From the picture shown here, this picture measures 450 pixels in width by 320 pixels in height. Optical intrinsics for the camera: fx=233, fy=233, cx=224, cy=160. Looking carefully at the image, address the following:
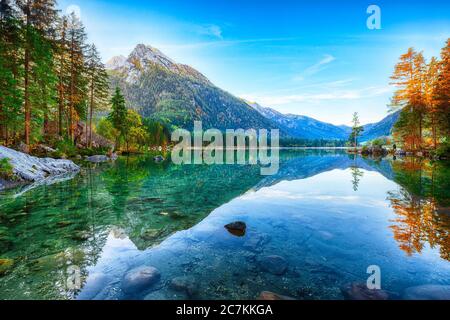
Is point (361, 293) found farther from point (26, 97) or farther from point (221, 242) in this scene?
point (26, 97)

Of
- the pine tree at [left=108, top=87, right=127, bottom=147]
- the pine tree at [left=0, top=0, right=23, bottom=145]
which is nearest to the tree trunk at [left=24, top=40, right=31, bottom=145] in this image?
the pine tree at [left=0, top=0, right=23, bottom=145]

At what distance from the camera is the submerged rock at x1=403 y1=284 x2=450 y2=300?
448 centimetres

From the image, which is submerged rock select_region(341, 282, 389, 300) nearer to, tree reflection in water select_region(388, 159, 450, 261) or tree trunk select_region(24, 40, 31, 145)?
tree reflection in water select_region(388, 159, 450, 261)

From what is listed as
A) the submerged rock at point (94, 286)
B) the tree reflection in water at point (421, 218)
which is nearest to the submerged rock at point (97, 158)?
the submerged rock at point (94, 286)

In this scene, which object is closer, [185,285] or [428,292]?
[428,292]

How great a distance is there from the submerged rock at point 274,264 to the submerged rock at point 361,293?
1.40 metres

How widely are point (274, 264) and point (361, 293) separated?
1995mm

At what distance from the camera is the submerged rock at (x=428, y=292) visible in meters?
4.48

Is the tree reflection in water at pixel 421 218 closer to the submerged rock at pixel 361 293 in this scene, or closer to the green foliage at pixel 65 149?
the submerged rock at pixel 361 293

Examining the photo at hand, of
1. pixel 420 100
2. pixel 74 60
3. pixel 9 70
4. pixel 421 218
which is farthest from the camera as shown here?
pixel 420 100

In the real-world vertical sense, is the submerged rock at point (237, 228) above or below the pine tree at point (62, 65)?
below

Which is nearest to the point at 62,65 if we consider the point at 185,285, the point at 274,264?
the point at 185,285

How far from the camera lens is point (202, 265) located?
6055 mm

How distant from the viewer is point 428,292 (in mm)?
4625
